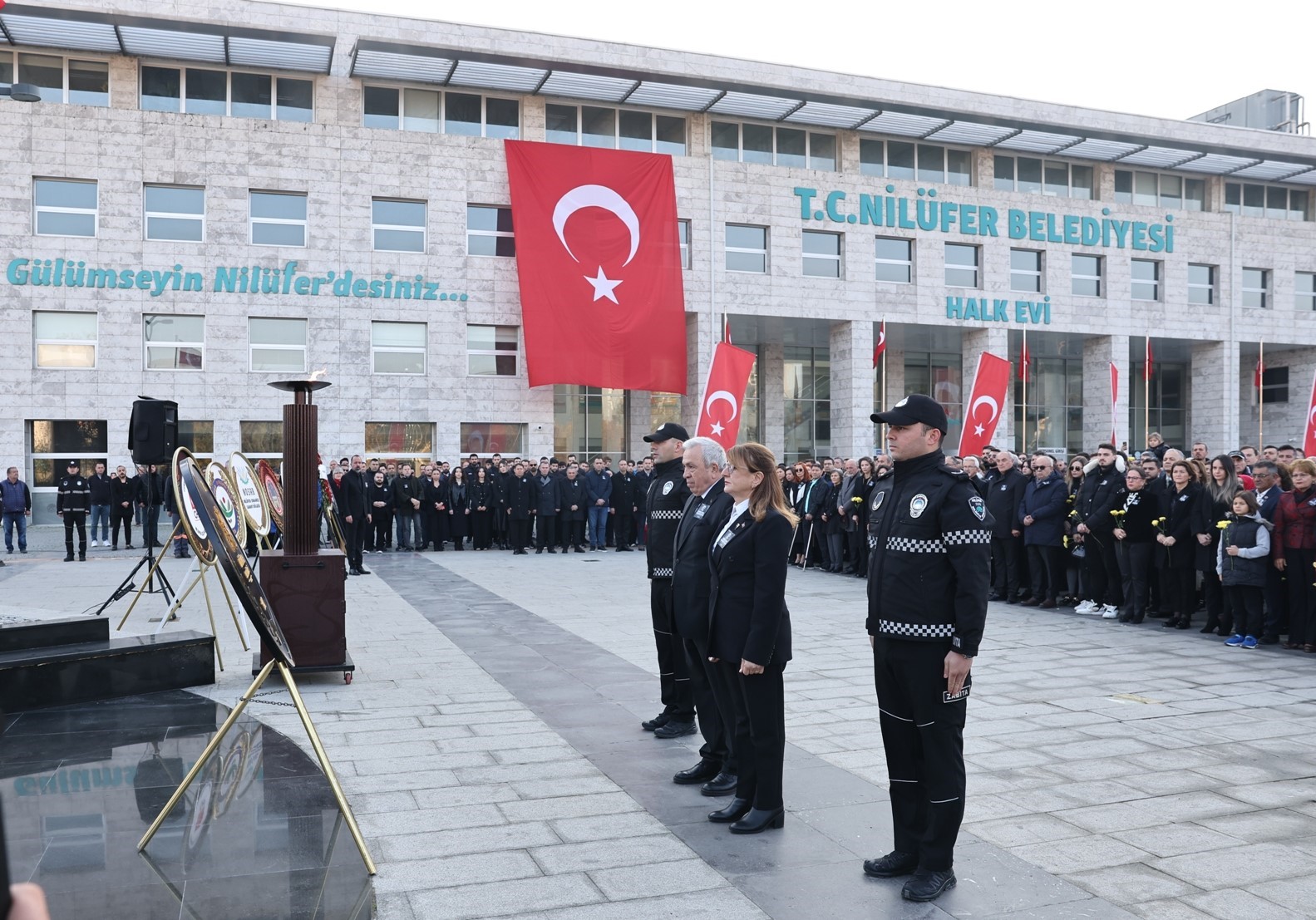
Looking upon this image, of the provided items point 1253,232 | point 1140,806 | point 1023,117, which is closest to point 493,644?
point 1140,806

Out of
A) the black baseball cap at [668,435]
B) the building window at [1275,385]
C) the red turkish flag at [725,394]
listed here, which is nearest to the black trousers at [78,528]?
the red turkish flag at [725,394]

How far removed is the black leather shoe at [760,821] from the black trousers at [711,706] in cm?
49

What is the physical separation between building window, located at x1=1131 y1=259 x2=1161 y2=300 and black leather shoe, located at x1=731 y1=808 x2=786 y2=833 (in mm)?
35908

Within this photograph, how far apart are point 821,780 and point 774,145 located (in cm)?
2942

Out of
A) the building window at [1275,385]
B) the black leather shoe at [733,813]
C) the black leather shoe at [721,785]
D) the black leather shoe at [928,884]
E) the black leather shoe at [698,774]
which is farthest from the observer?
the building window at [1275,385]

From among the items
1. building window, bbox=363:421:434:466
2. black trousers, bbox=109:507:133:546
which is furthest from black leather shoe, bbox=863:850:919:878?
building window, bbox=363:421:434:466

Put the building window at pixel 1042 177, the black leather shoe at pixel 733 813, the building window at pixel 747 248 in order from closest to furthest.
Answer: the black leather shoe at pixel 733 813 < the building window at pixel 747 248 < the building window at pixel 1042 177

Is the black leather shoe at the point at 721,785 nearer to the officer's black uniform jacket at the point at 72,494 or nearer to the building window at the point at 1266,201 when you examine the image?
the officer's black uniform jacket at the point at 72,494

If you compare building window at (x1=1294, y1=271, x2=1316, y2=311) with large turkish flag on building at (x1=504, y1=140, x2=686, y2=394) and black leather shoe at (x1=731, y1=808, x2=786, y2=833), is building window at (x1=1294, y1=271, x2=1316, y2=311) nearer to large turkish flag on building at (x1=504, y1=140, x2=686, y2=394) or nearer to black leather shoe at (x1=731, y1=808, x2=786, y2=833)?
large turkish flag on building at (x1=504, y1=140, x2=686, y2=394)

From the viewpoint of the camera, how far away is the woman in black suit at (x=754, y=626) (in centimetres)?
511

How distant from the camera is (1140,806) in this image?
550 cm

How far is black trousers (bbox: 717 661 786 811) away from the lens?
16.9 feet

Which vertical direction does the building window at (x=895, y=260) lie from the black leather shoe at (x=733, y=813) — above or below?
above

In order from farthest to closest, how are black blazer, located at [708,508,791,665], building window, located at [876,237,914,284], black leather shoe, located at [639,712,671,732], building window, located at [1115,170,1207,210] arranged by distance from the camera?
building window, located at [1115,170,1207,210] < building window, located at [876,237,914,284] < black leather shoe, located at [639,712,671,732] < black blazer, located at [708,508,791,665]
